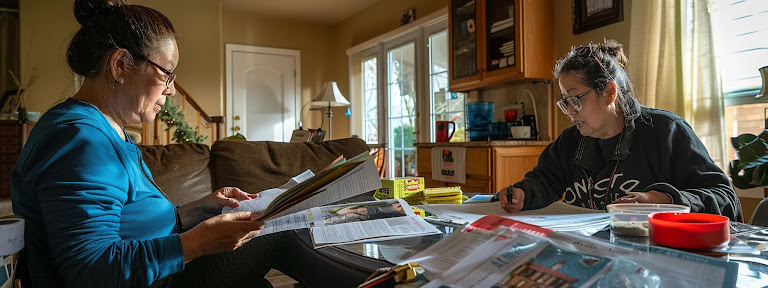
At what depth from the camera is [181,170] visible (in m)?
2.16

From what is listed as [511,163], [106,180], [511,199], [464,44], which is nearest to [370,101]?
[464,44]

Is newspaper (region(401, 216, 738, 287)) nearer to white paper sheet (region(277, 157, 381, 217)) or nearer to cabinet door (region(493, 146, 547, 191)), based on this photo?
white paper sheet (region(277, 157, 381, 217))

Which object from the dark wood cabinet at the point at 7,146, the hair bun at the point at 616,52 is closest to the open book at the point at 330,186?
the hair bun at the point at 616,52

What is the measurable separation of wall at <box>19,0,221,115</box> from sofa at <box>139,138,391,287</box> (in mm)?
2565

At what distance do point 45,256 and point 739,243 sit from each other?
1114mm

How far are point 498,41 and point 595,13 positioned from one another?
641mm

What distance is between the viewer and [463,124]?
425cm

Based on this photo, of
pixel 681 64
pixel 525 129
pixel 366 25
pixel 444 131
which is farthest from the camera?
pixel 366 25

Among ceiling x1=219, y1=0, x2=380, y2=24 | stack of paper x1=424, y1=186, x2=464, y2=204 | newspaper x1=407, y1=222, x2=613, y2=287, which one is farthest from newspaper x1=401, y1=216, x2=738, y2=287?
ceiling x1=219, y1=0, x2=380, y2=24

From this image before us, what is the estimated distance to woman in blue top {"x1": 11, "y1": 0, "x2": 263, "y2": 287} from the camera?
741 millimetres

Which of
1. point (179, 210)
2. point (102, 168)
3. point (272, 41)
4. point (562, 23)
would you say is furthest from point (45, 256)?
point (272, 41)

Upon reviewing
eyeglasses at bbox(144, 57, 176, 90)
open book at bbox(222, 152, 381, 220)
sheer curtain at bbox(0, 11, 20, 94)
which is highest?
sheer curtain at bbox(0, 11, 20, 94)

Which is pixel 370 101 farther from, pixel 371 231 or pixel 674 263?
pixel 674 263

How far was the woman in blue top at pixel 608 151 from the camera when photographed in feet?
4.04
